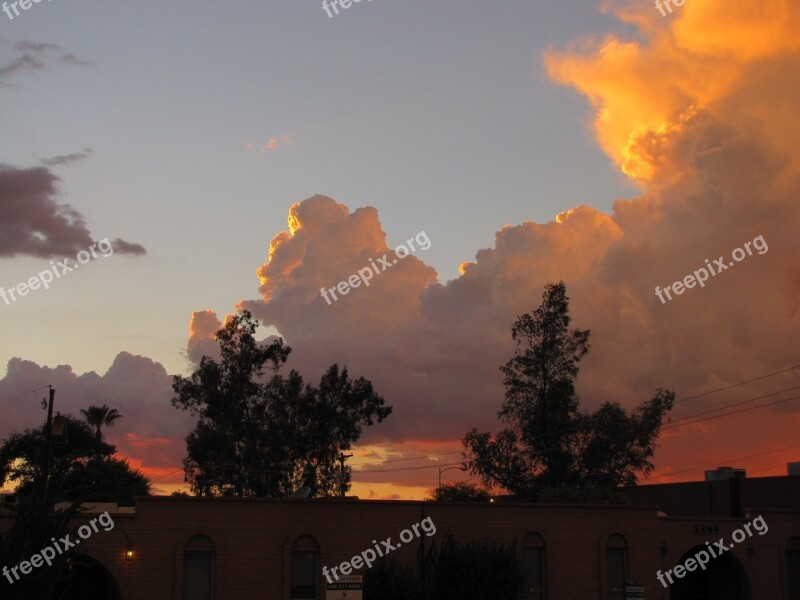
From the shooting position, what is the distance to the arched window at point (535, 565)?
1401 inches

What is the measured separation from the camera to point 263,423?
68.2 m

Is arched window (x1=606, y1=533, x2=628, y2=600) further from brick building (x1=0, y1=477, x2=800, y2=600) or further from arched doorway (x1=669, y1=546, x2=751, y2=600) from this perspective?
arched doorway (x1=669, y1=546, x2=751, y2=600)

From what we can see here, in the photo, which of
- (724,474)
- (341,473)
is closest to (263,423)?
(341,473)

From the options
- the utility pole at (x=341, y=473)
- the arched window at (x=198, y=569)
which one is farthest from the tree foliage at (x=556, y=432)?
the arched window at (x=198, y=569)

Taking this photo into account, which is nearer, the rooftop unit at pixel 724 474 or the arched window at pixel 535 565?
the arched window at pixel 535 565

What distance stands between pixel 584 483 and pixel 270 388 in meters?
23.4

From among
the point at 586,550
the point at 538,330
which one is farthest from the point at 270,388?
the point at 586,550

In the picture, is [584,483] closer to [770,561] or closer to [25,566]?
[770,561]

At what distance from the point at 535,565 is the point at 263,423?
Answer: 35474 mm

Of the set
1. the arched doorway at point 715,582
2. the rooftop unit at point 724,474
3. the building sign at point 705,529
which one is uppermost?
the rooftop unit at point 724,474
